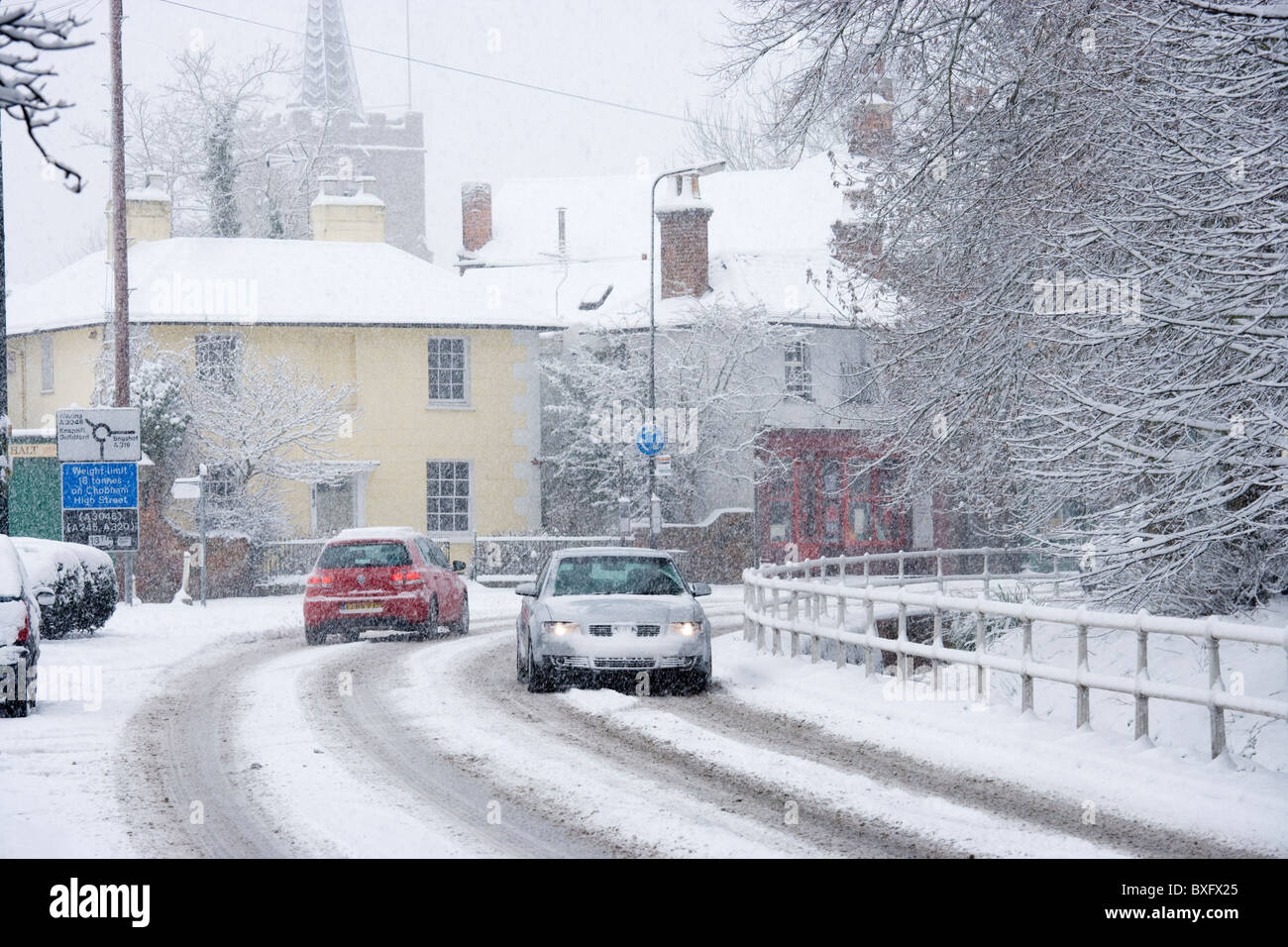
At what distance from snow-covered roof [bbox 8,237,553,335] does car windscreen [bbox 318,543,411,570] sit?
20.3 metres

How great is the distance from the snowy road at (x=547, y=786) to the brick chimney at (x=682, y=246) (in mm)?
31680

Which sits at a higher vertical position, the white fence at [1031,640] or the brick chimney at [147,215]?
the brick chimney at [147,215]

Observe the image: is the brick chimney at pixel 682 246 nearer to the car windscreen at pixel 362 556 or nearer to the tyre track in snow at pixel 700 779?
the car windscreen at pixel 362 556

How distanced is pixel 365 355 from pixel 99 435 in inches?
787

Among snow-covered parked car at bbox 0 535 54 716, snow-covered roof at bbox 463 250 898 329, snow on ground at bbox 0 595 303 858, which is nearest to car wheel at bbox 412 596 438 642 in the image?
snow on ground at bbox 0 595 303 858

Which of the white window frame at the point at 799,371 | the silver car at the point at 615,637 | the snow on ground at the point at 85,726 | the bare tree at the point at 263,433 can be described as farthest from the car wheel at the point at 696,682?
the white window frame at the point at 799,371

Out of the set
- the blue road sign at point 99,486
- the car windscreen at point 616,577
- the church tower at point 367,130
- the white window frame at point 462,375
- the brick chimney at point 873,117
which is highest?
the church tower at point 367,130

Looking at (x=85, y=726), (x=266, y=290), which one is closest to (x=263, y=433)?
(x=266, y=290)

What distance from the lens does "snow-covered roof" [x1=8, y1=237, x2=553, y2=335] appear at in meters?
43.1

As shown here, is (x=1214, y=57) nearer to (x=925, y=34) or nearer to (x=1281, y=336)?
(x=1281, y=336)

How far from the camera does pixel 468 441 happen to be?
148ft

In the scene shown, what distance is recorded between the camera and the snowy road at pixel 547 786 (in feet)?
30.0

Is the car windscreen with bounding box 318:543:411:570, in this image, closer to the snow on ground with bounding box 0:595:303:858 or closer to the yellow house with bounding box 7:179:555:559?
the snow on ground with bounding box 0:595:303:858
